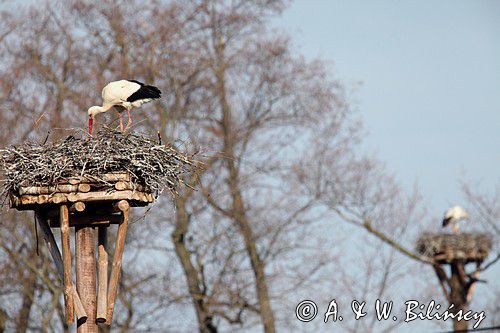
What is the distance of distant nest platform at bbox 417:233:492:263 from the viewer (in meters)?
17.6

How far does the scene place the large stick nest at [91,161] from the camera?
8.61 m

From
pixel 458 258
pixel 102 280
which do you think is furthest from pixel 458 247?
pixel 102 280

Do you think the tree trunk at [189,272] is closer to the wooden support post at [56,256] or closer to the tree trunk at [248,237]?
the tree trunk at [248,237]

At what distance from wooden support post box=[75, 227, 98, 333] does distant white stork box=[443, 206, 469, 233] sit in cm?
1128

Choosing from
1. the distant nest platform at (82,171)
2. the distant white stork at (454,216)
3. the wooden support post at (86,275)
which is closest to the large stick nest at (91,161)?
the distant nest platform at (82,171)

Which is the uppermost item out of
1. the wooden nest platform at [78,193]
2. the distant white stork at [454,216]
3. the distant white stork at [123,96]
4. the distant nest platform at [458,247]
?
the distant white stork at [454,216]

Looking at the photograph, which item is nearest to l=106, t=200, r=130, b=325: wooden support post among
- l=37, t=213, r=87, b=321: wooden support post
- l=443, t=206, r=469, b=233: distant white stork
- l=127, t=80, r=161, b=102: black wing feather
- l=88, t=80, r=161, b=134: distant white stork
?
l=37, t=213, r=87, b=321: wooden support post

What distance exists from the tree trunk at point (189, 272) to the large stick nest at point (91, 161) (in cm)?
993

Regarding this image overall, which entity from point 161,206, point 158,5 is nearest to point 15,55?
point 158,5

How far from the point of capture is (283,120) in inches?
815

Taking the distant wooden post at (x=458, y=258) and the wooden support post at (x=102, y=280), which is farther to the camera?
the distant wooden post at (x=458, y=258)

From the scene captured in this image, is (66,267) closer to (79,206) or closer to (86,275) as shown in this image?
(86,275)

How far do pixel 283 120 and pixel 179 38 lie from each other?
2.60 metres

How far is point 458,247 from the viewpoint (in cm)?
1773
